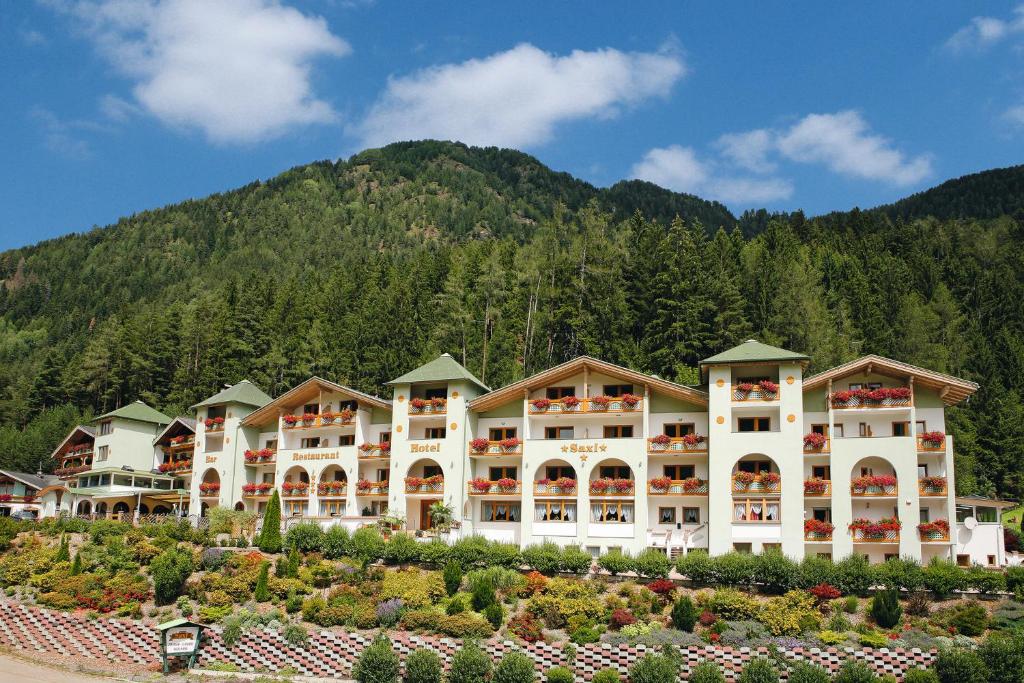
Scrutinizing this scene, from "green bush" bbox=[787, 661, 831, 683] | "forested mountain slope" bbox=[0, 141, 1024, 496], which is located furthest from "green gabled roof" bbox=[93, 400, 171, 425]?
"green bush" bbox=[787, 661, 831, 683]

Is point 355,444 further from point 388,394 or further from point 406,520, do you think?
point 388,394

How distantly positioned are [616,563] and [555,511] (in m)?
8.39

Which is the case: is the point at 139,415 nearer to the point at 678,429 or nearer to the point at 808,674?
the point at 678,429

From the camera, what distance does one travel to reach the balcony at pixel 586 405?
4744cm

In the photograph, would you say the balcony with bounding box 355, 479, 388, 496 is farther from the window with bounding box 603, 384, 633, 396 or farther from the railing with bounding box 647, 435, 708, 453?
the railing with bounding box 647, 435, 708, 453

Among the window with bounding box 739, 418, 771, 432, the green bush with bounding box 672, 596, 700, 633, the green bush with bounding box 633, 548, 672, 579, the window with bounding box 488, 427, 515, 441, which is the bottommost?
the green bush with bounding box 672, 596, 700, 633

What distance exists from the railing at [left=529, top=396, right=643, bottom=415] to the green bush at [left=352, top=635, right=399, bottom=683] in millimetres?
18176

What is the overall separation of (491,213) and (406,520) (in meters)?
139

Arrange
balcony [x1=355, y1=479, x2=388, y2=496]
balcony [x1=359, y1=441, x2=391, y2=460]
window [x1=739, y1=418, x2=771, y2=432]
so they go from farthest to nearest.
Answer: balcony [x1=359, y1=441, x2=391, y2=460] → balcony [x1=355, y1=479, x2=388, y2=496] → window [x1=739, y1=418, x2=771, y2=432]

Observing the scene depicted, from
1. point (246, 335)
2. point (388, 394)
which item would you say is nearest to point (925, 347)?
point (388, 394)

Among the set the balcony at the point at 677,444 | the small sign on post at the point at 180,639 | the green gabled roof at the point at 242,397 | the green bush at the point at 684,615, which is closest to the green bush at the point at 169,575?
the small sign on post at the point at 180,639

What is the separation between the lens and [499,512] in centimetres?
4978

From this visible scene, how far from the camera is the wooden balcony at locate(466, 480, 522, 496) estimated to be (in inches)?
1911

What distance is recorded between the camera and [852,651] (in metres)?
31.6
